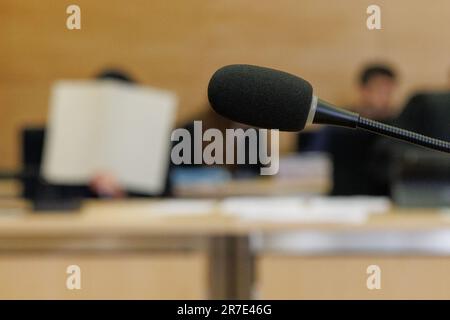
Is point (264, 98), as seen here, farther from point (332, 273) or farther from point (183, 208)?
point (183, 208)

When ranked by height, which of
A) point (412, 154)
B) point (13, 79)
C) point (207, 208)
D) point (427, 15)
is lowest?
point (207, 208)

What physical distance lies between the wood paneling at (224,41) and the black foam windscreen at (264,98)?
4212 millimetres

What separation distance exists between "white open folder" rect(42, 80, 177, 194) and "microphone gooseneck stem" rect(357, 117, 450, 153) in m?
1.92

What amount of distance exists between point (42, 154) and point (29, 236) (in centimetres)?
89

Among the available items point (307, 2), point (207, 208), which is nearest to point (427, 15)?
point (307, 2)

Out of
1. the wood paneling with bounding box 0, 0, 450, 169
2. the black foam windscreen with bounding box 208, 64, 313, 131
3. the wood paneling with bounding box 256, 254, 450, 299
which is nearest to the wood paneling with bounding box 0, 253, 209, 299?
the wood paneling with bounding box 256, 254, 450, 299

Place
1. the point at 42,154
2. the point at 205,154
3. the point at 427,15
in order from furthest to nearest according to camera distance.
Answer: the point at 427,15
the point at 42,154
the point at 205,154

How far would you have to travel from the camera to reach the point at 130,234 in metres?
2.05

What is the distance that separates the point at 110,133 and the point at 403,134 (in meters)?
2.10

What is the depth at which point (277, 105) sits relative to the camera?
76 cm

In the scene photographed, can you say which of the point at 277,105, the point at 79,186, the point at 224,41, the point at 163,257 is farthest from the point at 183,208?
the point at 224,41

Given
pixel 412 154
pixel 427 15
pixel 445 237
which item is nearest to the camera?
pixel 445 237

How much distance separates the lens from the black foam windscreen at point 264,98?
75 centimetres

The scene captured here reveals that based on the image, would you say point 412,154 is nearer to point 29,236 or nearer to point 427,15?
point 29,236
